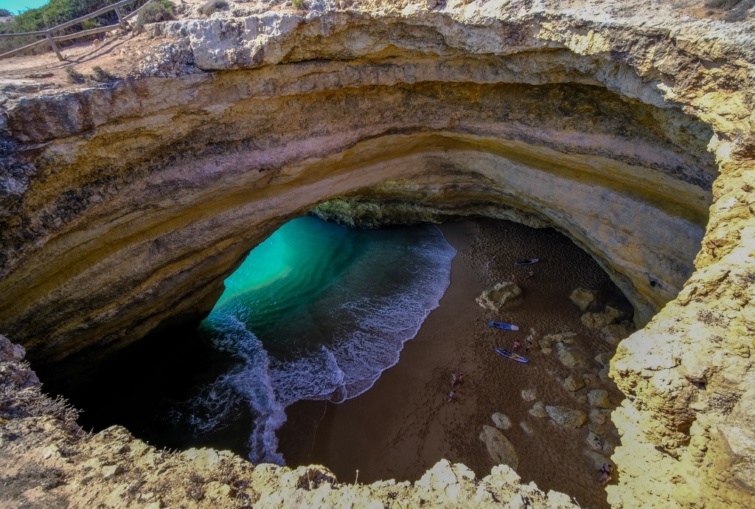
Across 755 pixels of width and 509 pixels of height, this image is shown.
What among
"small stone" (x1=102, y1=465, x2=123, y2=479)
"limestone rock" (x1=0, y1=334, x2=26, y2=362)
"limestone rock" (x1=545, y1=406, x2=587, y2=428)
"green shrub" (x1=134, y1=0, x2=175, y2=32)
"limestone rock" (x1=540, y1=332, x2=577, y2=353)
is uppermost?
"green shrub" (x1=134, y1=0, x2=175, y2=32)

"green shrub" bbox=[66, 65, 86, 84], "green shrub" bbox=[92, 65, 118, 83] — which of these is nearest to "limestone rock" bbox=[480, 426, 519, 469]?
"green shrub" bbox=[92, 65, 118, 83]

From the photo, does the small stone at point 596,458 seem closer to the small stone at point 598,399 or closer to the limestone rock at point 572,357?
the small stone at point 598,399

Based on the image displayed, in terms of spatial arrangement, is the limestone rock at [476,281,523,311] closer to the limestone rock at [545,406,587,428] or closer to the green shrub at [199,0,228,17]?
the limestone rock at [545,406,587,428]

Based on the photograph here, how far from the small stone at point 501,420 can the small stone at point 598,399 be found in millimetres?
2091

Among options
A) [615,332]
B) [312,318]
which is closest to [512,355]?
[615,332]

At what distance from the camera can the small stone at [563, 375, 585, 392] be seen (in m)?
9.95

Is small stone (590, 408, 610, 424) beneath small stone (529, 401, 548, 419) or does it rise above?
beneath

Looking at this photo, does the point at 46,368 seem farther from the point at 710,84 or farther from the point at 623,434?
the point at 710,84

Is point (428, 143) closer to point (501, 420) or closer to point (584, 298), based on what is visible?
point (584, 298)

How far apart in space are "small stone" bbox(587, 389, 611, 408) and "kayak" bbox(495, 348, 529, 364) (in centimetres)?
165

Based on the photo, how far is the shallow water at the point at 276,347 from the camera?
10352 mm

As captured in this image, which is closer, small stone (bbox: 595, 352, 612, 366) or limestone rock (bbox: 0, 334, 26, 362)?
limestone rock (bbox: 0, 334, 26, 362)

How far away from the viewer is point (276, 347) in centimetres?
1228

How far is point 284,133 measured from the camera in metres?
9.57
